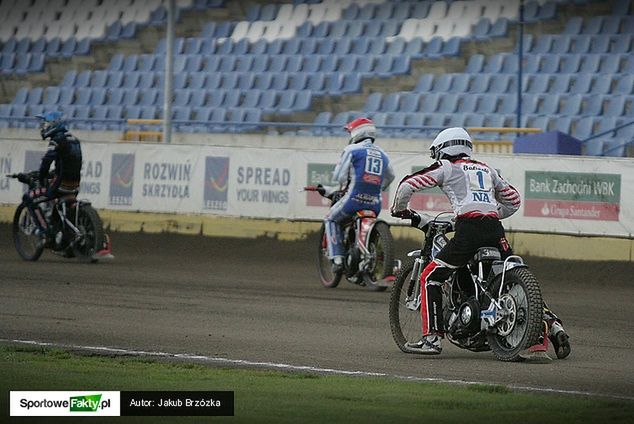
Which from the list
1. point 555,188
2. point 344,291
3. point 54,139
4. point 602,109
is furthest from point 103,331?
point 602,109

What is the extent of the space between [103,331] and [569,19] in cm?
2061

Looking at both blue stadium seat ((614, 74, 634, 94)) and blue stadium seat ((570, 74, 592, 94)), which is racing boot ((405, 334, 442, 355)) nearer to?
blue stadium seat ((614, 74, 634, 94))

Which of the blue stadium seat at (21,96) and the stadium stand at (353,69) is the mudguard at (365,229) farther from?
the blue stadium seat at (21,96)

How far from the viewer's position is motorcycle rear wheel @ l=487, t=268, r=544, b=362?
11.6 meters

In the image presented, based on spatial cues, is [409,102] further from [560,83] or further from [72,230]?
[72,230]

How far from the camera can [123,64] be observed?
39312 millimetres

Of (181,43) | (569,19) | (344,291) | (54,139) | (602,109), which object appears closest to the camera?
(344,291)

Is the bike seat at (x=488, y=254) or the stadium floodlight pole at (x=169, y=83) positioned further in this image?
the stadium floodlight pole at (x=169, y=83)

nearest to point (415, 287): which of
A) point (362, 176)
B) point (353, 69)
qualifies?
point (362, 176)

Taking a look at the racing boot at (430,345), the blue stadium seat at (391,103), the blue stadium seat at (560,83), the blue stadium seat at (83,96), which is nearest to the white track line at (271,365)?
the racing boot at (430,345)

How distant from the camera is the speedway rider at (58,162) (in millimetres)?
22016

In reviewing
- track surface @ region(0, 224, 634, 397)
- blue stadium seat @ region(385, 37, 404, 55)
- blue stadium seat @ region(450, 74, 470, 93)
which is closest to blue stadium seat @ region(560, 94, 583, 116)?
blue stadium seat @ region(450, 74, 470, 93)

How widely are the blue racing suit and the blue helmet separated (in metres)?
5.04

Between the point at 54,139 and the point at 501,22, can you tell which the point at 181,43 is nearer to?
the point at 501,22
